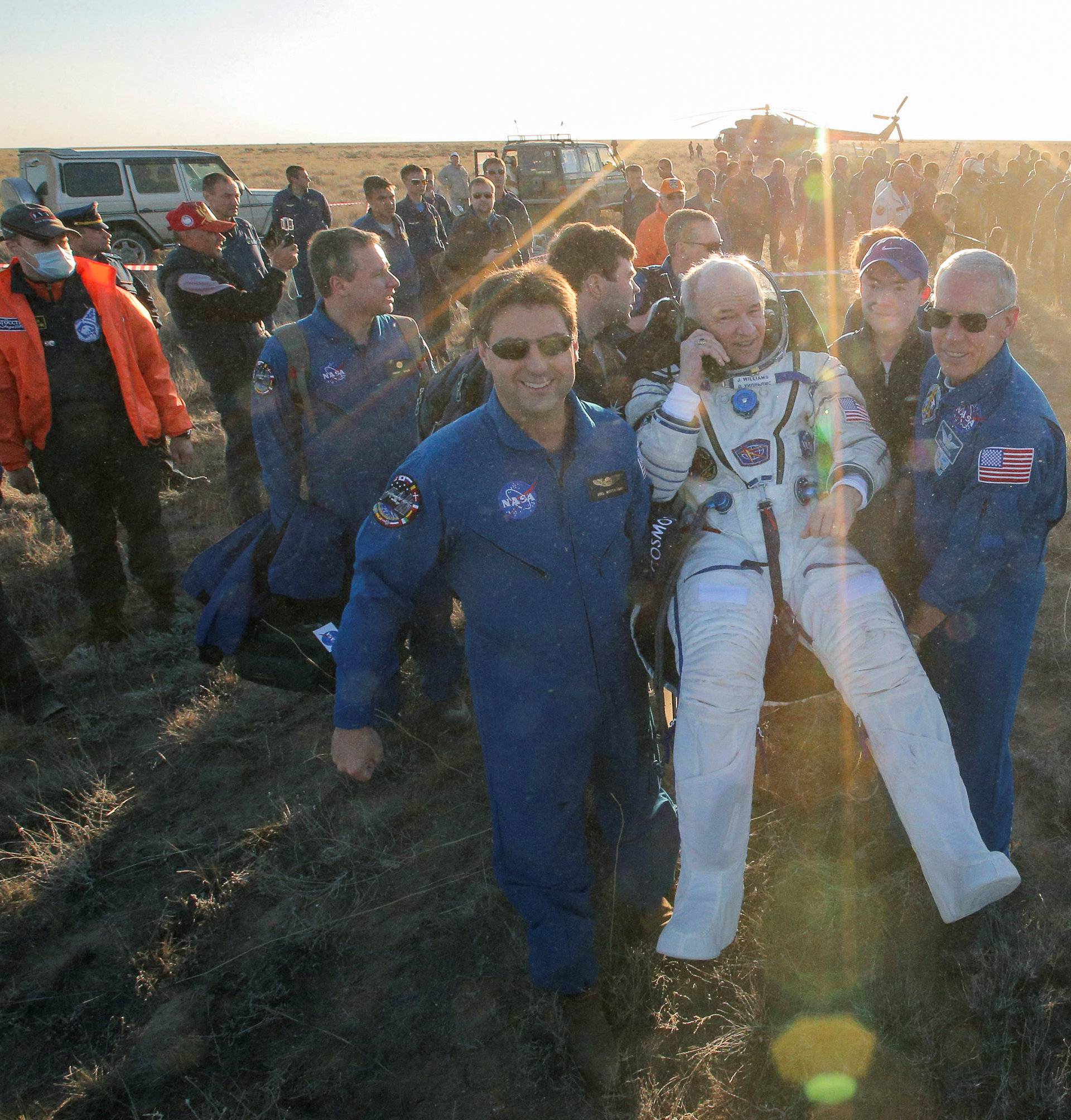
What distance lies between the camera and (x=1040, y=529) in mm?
2375

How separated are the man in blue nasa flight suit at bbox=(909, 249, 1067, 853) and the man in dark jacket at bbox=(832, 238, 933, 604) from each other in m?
0.16

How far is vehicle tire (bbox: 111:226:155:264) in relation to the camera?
1517cm

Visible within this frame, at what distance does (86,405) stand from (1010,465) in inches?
181

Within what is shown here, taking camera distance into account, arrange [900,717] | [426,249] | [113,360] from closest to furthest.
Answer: [900,717]
[113,360]
[426,249]

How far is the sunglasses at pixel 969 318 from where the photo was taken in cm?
232

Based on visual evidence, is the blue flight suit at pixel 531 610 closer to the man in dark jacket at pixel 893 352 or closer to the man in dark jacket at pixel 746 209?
the man in dark jacket at pixel 893 352

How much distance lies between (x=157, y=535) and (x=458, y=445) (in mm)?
3619

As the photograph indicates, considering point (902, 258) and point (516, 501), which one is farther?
point (902, 258)

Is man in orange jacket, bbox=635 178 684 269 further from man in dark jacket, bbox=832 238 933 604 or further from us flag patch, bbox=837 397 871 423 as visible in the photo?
us flag patch, bbox=837 397 871 423

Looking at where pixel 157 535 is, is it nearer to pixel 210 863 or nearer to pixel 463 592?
pixel 210 863

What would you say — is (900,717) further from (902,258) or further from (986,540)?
(902,258)

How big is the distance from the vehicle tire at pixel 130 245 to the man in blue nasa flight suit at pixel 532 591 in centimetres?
1567

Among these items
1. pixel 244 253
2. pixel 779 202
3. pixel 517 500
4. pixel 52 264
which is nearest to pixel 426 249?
pixel 244 253

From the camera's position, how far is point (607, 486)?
229cm
